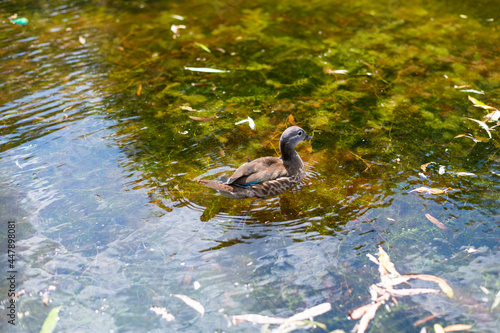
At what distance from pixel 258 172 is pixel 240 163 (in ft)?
2.09

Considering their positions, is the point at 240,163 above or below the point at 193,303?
above

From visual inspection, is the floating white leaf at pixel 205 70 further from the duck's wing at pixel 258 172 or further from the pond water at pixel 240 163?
the duck's wing at pixel 258 172

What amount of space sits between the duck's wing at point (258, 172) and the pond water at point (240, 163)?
300 millimetres

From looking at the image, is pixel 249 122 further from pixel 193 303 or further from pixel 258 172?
pixel 193 303

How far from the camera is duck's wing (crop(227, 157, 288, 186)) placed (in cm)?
471

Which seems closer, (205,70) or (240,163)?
(240,163)

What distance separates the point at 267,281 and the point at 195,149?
2.48m

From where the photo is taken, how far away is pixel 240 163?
5398 mm

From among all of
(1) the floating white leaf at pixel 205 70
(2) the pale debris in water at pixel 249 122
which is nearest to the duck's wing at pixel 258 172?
(2) the pale debris in water at pixel 249 122

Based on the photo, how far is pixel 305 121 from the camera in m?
6.23

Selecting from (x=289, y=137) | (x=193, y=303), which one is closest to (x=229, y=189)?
(x=289, y=137)

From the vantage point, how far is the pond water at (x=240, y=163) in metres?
3.75

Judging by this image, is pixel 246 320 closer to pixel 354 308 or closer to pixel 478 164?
pixel 354 308

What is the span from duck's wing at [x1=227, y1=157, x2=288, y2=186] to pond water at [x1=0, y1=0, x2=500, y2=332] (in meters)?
0.30
